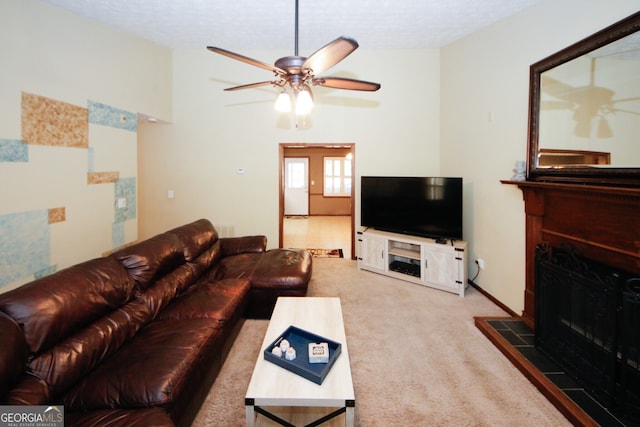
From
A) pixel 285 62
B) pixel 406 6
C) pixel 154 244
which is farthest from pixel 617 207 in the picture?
pixel 154 244

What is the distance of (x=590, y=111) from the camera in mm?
2238

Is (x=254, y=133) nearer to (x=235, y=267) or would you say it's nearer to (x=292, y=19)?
(x=292, y=19)

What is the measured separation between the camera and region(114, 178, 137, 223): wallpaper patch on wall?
12.5 ft

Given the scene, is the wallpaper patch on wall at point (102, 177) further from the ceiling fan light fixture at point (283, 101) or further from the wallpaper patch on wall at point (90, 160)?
the ceiling fan light fixture at point (283, 101)

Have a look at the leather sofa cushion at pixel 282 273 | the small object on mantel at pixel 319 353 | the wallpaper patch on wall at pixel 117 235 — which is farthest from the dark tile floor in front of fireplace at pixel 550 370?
the wallpaper patch on wall at pixel 117 235

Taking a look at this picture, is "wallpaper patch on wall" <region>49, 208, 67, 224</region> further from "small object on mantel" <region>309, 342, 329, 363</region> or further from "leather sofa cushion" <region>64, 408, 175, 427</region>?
"small object on mantel" <region>309, 342, 329, 363</region>

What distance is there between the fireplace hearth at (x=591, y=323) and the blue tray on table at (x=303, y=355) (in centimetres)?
168

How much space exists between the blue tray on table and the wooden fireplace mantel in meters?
2.02

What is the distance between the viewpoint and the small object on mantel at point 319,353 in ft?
5.50

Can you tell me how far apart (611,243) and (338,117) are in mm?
3864

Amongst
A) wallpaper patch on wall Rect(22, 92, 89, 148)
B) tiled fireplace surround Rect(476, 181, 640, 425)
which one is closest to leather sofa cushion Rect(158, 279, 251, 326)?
wallpaper patch on wall Rect(22, 92, 89, 148)

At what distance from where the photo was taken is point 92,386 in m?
1.49

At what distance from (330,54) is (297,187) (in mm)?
8754

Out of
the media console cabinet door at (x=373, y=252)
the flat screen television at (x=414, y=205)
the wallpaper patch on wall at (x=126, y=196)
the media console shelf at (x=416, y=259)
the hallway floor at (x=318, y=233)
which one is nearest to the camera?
the media console shelf at (x=416, y=259)
